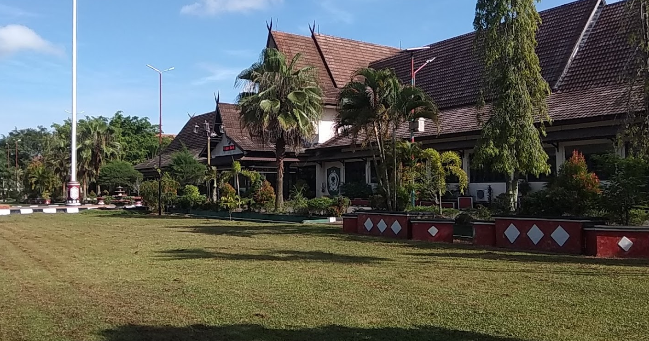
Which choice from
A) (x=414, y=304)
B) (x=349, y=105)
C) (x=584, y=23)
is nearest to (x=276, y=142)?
(x=349, y=105)

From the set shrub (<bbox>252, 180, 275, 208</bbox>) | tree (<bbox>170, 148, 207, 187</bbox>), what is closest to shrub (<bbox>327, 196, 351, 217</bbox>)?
shrub (<bbox>252, 180, 275, 208</bbox>)

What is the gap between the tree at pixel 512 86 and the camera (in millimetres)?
14734

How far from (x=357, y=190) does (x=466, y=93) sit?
7.60 m

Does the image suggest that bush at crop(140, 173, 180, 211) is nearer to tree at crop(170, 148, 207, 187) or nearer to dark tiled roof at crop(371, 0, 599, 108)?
tree at crop(170, 148, 207, 187)

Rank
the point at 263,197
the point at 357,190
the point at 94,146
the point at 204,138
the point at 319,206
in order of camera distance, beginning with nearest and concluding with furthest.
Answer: the point at 319,206, the point at 263,197, the point at 357,190, the point at 204,138, the point at 94,146

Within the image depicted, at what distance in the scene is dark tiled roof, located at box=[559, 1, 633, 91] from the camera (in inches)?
941

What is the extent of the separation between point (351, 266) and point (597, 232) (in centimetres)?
497

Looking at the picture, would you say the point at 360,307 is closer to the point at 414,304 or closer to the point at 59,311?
the point at 414,304

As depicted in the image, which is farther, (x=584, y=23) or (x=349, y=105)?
(x=584, y=23)

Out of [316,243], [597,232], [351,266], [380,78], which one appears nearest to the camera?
[351,266]

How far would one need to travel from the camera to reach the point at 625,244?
36.7 ft

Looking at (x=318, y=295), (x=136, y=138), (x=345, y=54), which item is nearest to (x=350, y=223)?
(x=318, y=295)

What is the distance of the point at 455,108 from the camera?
29688 mm

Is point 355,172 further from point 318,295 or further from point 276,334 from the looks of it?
point 276,334
